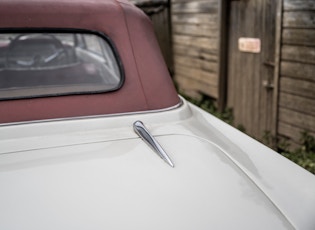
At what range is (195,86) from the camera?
595 cm

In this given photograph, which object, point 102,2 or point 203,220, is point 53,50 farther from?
point 203,220

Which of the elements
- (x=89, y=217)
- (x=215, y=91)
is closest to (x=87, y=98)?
(x=89, y=217)

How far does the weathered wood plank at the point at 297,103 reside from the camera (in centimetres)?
364

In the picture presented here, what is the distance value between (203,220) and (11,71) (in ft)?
4.03

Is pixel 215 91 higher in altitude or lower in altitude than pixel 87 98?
lower

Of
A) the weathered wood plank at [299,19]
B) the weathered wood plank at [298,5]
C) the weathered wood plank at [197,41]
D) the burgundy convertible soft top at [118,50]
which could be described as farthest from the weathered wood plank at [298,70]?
the burgundy convertible soft top at [118,50]

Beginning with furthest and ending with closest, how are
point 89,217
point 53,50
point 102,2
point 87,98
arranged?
1. point 53,50
2. point 102,2
3. point 87,98
4. point 89,217

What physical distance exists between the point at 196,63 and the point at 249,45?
1403mm

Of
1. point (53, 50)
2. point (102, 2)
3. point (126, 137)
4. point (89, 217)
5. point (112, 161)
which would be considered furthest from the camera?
point (53, 50)

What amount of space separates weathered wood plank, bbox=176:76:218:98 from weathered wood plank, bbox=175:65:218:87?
5cm

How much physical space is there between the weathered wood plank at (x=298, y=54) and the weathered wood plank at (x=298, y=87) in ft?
0.67

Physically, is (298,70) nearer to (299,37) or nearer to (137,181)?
(299,37)

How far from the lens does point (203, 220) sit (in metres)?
1.03

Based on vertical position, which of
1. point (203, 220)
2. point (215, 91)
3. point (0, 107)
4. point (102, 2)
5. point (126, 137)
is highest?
point (102, 2)
